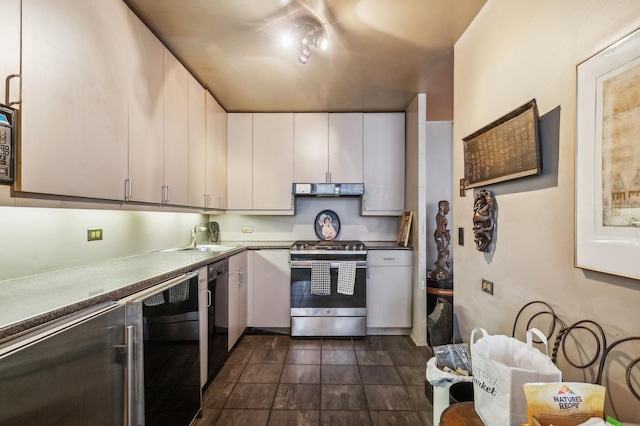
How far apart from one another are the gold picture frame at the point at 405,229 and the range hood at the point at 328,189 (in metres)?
0.57

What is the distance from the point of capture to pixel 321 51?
6.88 ft

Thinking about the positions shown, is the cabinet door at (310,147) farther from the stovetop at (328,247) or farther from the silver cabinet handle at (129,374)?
the silver cabinet handle at (129,374)

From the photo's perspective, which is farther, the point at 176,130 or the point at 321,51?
the point at 176,130

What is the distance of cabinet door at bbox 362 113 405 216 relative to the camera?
10.9 feet

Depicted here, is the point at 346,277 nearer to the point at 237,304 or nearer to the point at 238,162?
the point at 237,304

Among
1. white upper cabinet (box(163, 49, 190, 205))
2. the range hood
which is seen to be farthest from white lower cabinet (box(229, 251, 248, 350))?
the range hood

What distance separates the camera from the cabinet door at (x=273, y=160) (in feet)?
10.9

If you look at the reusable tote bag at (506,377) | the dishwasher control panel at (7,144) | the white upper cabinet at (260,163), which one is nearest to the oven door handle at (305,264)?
the white upper cabinet at (260,163)

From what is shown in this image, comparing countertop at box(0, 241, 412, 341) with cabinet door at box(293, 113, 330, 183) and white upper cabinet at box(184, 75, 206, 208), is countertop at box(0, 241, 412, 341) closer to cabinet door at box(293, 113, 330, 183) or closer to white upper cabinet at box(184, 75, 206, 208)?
white upper cabinet at box(184, 75, 206, 208)

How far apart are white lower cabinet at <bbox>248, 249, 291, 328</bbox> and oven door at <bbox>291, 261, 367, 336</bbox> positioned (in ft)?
0.55

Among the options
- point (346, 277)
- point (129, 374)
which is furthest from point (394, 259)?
point (129, 374)

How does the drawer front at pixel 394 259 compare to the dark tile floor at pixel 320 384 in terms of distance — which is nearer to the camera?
the dark tile floor at pixel 320 384

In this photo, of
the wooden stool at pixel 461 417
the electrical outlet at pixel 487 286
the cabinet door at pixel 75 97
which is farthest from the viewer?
the electrical outlet at pixel 487 286

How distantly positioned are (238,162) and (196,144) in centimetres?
82
